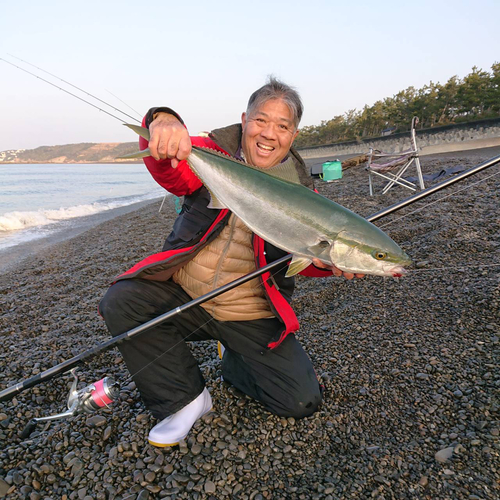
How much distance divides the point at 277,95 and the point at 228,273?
1.49 metres

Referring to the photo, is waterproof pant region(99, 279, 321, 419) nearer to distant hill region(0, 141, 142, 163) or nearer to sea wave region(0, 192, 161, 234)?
sea wave region(0, 192, 161, 234)

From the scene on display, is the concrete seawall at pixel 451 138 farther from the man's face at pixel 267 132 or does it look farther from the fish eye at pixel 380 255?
the fish eye at pixel 380 255

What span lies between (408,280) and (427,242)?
1210 millimetres

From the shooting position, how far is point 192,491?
1.97m

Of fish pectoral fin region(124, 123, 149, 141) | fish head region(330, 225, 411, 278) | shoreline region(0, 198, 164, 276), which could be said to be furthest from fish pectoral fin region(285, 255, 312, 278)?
shoreline region(0, 198, 164, 276)

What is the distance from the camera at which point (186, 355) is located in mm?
2676

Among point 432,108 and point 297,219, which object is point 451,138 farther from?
point 297,219

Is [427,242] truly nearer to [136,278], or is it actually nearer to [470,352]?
[470,352]

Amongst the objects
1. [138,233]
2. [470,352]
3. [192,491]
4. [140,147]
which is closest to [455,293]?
[470,352]

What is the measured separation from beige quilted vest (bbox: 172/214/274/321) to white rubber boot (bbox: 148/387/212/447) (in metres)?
0.65

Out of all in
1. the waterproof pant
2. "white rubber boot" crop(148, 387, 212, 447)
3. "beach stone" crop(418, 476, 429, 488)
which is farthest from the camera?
the waterproof pant

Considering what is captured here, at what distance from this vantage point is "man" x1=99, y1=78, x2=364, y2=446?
8.14 ft

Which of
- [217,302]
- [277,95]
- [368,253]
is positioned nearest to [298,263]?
[368,253]

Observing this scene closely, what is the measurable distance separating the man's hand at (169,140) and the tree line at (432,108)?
99.9 ft
